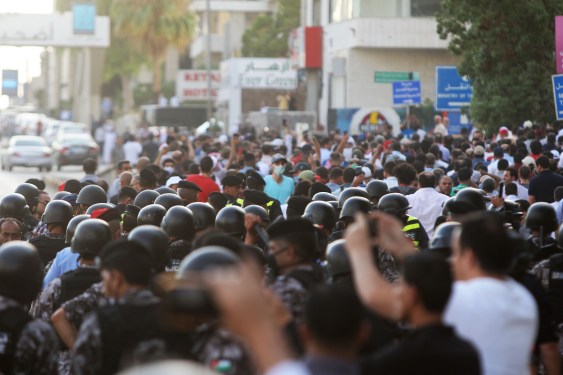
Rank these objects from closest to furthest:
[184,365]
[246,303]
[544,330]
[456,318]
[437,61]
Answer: [184,365] < [246,303] < [456,318] < [544,330] < [437,61]

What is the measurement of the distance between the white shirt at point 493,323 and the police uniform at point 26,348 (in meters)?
1.94

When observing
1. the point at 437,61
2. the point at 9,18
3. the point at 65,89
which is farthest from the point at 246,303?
the point at 65,89

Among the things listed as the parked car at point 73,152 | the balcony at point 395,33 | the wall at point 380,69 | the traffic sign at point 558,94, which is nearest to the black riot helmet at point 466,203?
the traffic sign at point 558,94

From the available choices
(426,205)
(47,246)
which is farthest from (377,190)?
(47,246)

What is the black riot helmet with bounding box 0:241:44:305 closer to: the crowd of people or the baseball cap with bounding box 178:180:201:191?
the crowd of people

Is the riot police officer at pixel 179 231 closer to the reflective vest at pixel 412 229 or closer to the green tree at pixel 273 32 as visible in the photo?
the reflective vest at pixel 412 229

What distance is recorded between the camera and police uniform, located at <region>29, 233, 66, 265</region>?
1132cm

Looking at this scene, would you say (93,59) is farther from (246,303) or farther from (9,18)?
(246,303)

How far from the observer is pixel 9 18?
7162 centimetres

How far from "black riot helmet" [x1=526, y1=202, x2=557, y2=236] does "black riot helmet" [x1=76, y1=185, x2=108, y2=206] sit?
209 inches

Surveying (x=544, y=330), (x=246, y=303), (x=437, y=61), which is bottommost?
(x=544, y=330)

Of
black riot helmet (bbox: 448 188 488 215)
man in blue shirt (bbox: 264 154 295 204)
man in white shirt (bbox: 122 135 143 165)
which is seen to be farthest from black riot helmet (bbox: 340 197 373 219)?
man in white shirt (bbox: 122 135 143 165)

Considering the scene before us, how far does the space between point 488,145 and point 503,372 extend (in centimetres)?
1971

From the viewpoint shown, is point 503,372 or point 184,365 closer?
point 184,365
